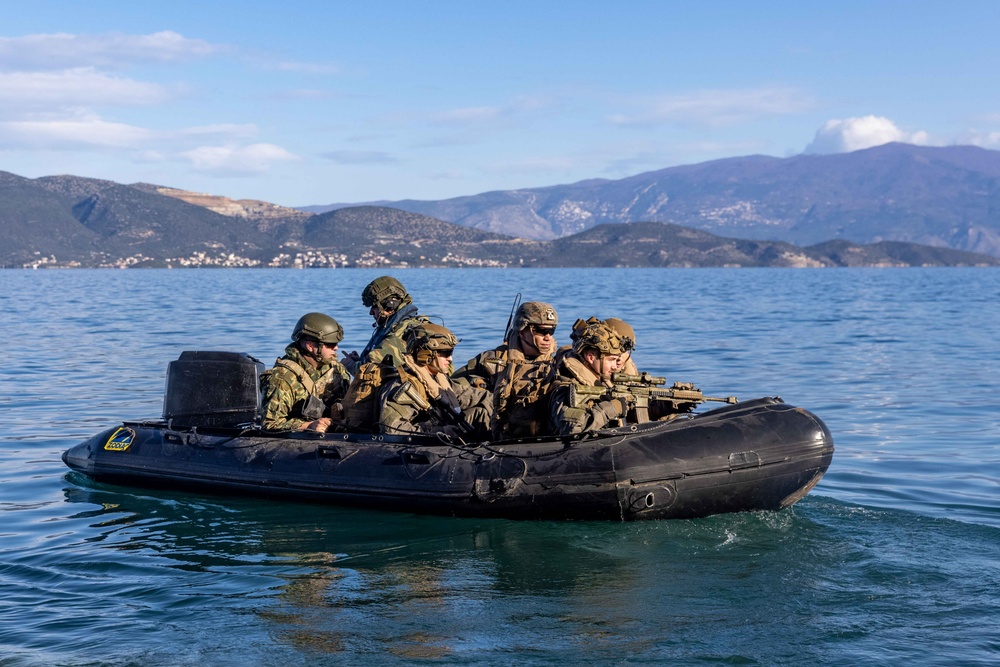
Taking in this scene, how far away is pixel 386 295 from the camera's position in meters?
13.8

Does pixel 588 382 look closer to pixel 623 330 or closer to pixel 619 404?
pixel 619 404

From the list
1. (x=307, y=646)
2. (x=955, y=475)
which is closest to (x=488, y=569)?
(x=307, y=646)

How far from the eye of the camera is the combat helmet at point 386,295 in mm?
13750

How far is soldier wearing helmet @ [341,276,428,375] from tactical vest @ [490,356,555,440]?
144cm

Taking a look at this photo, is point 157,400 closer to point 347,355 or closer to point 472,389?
point 347,355

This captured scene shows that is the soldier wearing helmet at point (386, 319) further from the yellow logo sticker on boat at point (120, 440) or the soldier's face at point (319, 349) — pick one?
the yellow logo sticker on boat at point (120, 440)

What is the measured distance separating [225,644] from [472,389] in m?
4.26

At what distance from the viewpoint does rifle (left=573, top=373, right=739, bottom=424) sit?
409 inches

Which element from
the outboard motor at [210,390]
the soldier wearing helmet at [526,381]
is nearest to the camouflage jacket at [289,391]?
the outboard motor at [210,390]

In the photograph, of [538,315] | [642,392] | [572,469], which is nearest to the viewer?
[572,469]

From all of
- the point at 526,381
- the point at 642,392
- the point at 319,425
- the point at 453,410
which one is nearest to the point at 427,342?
the point at 453,410

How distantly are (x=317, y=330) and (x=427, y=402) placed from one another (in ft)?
5.12

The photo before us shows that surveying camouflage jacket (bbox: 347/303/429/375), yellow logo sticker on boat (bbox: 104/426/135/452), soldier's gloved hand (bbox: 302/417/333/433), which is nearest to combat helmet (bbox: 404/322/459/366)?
camouflage jacket (bbox: 347/303/429/375)

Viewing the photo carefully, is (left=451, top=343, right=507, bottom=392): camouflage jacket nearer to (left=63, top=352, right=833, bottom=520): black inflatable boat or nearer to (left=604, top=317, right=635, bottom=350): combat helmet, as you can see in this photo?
(left=63, top=352, right=833, bottom=520): black inflatable boat
